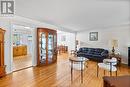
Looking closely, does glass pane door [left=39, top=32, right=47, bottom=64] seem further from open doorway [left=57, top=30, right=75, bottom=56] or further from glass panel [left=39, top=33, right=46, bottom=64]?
open doorway [left=57, top=30, right=75, bottom=56]

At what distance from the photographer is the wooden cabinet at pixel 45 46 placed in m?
6.59

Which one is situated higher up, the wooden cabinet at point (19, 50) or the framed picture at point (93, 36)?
the framed picture at point (93, 36)

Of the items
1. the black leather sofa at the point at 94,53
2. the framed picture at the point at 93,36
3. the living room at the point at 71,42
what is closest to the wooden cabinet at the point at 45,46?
the living room at the point at 71,42

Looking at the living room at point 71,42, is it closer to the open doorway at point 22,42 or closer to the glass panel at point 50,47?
the glass panel at point 50,47

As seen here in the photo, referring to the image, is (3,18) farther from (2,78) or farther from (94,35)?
(94,35)

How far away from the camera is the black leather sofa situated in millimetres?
8000

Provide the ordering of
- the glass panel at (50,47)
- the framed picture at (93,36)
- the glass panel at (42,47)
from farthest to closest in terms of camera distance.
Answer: the framed picture at (93,36) < the glass panel at (50,47) < the glass panel at (42,47)

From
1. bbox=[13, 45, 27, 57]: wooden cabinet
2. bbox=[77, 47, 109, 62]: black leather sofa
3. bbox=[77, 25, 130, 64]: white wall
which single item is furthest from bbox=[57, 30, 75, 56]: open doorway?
bbox=[13, 45, 27, 57]: wooden cabinet

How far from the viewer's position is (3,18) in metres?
4.80

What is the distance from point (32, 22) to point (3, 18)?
1.53 m

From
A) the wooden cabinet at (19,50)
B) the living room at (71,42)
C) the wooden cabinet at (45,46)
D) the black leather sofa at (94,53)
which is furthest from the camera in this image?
the wooden cabinet at (19,50)

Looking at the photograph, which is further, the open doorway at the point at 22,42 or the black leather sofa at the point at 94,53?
the open doorway at the point at 22,42

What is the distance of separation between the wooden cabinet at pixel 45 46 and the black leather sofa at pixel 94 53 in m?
2.53

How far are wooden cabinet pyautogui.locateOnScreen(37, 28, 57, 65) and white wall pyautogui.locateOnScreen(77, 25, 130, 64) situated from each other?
11.4 feet
